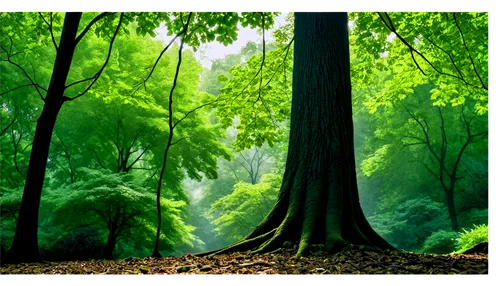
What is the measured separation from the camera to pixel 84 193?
782cm

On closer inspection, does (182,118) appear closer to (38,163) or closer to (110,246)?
(38,163)

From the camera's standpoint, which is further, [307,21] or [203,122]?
[203,122]

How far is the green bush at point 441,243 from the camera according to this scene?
14047 millimetres

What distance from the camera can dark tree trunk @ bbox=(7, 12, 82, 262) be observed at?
11.6ft

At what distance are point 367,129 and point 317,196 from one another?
2203 cm

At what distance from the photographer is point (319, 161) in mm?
3473

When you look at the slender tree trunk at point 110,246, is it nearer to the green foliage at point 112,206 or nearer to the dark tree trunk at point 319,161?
the green foliage at point 112,206

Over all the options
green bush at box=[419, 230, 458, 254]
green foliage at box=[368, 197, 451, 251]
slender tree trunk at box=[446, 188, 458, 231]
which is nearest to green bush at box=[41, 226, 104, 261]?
green bush at box=[419, 230, 458, 254]

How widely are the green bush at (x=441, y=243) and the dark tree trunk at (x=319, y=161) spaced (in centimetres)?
1301

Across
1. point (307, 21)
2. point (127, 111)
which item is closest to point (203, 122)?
point (127, 111)

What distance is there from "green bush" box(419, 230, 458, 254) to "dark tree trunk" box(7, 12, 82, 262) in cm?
1477

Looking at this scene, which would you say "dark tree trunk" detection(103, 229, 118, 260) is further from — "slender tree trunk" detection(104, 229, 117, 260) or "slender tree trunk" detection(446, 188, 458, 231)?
"slender tree trunk" detection(446, 188, 458, 231)

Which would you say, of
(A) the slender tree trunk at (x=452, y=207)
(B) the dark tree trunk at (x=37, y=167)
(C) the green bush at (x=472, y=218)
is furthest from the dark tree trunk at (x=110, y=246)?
(C) the green bush at (x=472, y=218)

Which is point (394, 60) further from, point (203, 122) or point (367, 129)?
point (367, 129)
